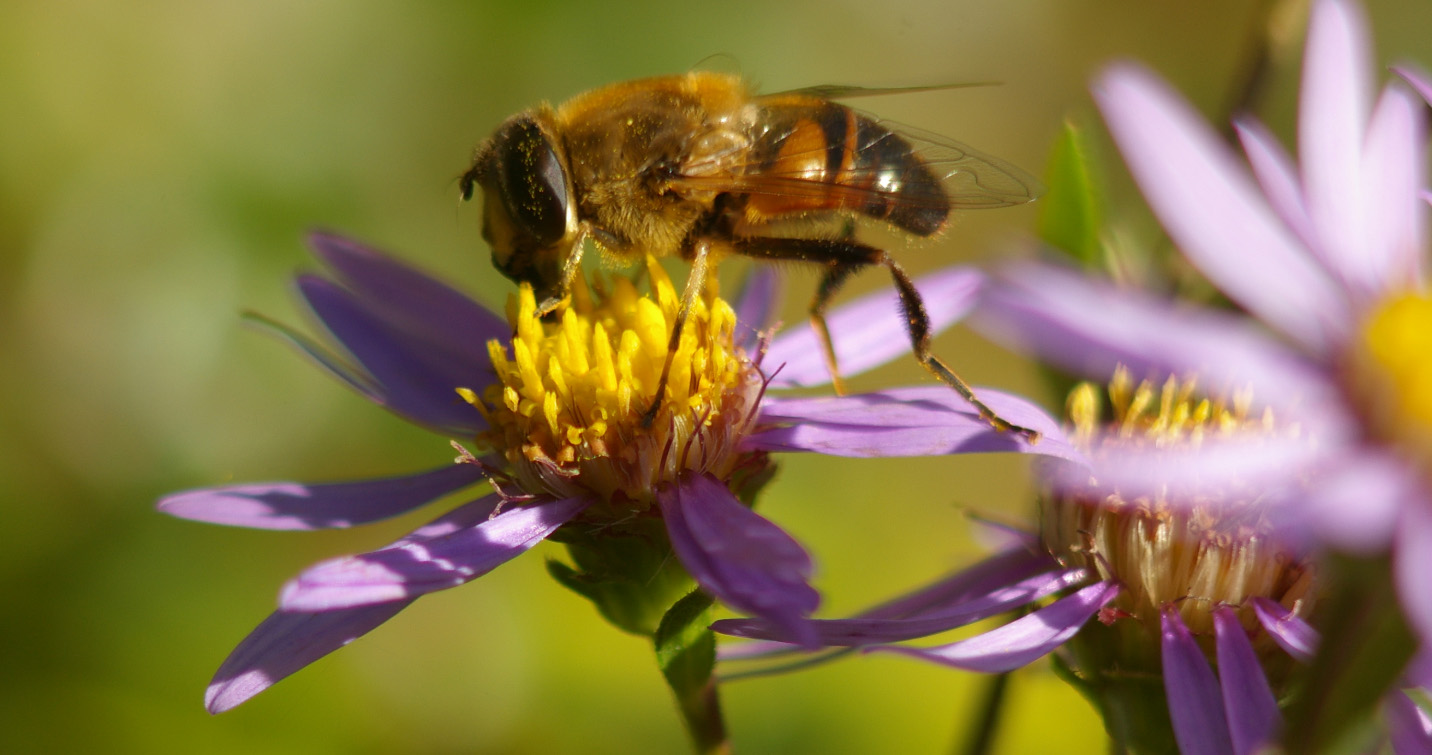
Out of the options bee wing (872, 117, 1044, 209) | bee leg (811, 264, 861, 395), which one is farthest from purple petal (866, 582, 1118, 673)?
bee wing (872, 117, 1044, 209)

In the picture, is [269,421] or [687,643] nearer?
[687,643]

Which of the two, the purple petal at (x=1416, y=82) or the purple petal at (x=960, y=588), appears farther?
the purple petal at (x=960, y=588)

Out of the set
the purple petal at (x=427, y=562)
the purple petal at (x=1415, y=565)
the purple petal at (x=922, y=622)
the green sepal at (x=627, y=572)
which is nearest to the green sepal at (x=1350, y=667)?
the purple petal at (x=1415, y=565)

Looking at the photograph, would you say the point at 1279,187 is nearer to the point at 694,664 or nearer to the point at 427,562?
the point at 694,664

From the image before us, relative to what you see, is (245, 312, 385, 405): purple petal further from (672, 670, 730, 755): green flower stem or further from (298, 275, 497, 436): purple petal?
(672, 670, 730, 755): green flower stem

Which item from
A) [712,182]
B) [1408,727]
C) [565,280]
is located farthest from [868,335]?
[1408,727]

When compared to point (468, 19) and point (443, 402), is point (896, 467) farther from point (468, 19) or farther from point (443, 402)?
point (443, 402)

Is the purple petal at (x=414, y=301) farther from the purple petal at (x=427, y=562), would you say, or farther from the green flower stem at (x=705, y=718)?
the green flower stem at (x=705, y=718)
